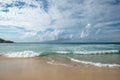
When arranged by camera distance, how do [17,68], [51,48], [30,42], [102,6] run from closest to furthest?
[17,68], [102,6], [30,42], [51,48]

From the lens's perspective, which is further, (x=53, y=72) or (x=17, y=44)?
(x=17, y=44)

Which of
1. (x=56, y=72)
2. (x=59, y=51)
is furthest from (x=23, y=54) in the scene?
(x=56, y=72)

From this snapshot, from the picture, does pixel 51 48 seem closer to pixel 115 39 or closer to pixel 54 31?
pixel 54 31

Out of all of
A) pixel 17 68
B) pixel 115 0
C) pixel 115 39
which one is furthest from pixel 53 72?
pixel 115 0

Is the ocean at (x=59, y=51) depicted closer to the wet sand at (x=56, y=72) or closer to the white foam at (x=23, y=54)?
the white foam at (x=23, y=54)

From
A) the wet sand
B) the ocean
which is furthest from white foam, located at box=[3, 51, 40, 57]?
the wet sand

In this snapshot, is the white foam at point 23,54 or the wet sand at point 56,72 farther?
the white foam at point 23,54

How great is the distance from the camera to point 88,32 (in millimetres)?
3973

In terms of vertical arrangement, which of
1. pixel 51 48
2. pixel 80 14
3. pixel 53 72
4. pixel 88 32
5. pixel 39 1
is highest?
pixel 39 1

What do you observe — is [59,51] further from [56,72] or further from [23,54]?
[56,72]

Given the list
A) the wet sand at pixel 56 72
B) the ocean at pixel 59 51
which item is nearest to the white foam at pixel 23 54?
the ocean at pixel 59 51

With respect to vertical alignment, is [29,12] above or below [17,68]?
above

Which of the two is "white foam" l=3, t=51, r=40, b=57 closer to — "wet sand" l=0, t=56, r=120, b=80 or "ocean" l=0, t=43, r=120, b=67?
"ocean" l=0, t=43, r=120, b=67

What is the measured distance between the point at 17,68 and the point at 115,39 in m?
2.46
